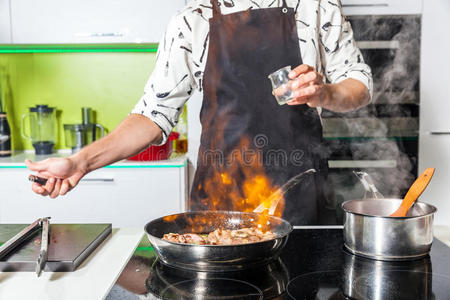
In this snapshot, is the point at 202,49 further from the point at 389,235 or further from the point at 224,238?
the point at 389,235

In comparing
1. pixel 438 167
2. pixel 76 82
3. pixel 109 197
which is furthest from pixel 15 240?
pixel 438 167

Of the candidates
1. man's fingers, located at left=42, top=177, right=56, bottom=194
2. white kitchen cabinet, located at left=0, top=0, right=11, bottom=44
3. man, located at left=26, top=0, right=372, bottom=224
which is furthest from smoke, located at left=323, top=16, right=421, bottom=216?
white kitchen cabinet, located at left=0, top=0, right=11, bottom=44

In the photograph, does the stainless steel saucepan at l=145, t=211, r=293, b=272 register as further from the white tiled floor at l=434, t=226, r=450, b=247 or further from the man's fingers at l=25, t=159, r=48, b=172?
the white tiled floor at l=434, t=226, r=450, b=247

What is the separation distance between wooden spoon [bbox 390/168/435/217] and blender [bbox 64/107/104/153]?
2.11 meters

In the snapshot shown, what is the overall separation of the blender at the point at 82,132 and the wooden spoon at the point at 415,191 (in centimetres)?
211

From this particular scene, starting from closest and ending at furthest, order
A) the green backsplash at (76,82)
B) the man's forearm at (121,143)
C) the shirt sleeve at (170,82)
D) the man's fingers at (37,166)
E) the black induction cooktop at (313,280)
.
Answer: the black induction cooktop at (313,280)
the man's fingers at (37,166)
the man's forearm at (121,143)
the shirt sleeve at (170,82)
the green backsplash at (76,82)

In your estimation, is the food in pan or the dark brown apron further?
the dark brown apron

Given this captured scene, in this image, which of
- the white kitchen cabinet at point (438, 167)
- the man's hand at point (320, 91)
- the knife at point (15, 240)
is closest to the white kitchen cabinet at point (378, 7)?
the white kitchen cabinet at point (438, 167)

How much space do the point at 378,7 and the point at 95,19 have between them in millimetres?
1465

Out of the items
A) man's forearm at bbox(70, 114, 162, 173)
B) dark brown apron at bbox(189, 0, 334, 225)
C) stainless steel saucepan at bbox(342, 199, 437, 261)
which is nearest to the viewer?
stainless steel saucepan at bbox(342, 199, 437, 261)

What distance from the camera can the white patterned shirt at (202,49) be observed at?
59.7 inches

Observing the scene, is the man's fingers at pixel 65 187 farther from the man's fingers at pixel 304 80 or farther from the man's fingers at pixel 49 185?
the man's fingers at pixel 304 80

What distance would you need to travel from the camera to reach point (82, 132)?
2801 millimetres

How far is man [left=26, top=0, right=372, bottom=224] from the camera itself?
1556 millimetres
